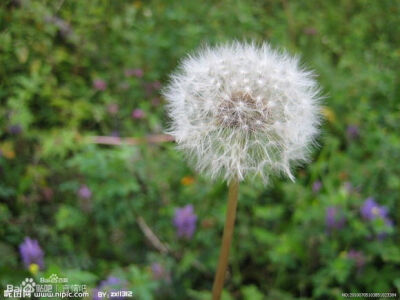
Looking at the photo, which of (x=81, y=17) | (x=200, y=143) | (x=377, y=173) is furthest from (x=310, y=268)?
(x=81, y=17)

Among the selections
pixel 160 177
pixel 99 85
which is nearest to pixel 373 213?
pixel 160 177

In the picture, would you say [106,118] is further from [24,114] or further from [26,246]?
[26,246]

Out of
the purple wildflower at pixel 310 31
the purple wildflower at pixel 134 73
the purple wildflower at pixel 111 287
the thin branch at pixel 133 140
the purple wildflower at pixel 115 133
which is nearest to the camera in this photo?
the purple wildflower at pixel 111 287

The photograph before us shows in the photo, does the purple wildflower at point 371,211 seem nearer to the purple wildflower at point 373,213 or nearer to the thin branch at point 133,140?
the purple wildflower at point 373,213

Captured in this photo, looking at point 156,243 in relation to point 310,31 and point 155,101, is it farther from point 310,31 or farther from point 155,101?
point 310,31

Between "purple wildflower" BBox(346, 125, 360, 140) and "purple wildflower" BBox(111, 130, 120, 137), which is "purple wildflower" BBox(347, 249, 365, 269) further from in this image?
"purple wildflower" BBox(111, 130, 120, 137)

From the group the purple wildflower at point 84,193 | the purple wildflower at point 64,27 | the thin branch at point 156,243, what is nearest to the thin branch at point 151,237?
the thin branch at point 156,243
